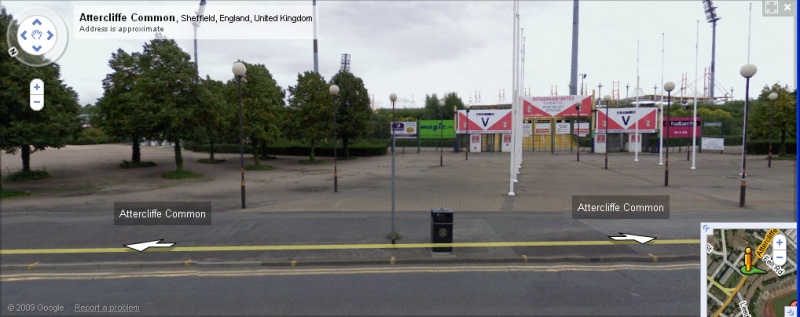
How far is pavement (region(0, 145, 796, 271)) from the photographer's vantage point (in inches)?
278

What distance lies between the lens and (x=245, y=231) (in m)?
8.91

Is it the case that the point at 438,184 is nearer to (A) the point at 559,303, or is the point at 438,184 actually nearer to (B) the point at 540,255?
(B) the point at 540,255

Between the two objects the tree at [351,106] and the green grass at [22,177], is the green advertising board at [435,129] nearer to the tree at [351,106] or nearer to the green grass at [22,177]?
the tree at [351,106]

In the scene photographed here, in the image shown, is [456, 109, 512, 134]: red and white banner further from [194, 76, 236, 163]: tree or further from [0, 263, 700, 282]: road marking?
[0, 263, 700, 282]: road marking

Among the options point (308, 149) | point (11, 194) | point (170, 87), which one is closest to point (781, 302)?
point (11, 194)

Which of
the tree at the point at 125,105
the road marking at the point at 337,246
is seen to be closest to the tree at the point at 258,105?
the tree at the point at 125,105

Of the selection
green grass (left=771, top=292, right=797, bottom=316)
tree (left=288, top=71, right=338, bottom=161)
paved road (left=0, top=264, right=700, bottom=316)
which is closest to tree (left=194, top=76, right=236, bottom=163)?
tree (left=288, top=71, right=338, bottom=161)

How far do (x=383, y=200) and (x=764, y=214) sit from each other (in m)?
10.4

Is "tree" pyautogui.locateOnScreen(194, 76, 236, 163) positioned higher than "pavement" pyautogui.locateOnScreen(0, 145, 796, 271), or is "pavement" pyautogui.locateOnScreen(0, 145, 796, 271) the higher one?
"tree" pyautogui.locateOnScreen(194, 76, 236, 163)

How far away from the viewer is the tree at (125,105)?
18.1 metres

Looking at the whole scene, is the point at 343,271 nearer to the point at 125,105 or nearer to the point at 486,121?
the point at 125,105

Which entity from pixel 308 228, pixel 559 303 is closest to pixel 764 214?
pixel 559 303

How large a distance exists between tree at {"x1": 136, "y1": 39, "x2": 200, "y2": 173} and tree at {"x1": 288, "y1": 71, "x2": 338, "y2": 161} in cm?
950

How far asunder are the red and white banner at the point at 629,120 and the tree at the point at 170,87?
3610 centimetres
